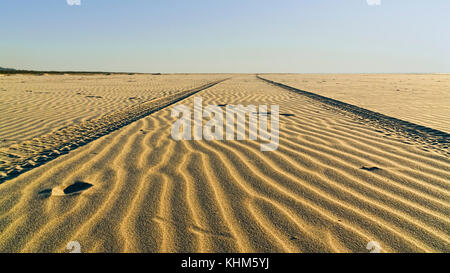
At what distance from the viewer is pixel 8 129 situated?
4434mm

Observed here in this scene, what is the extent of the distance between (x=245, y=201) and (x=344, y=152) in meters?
1.75

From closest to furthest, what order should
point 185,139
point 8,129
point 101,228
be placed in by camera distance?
1. point 101,228
2. point 185,139
3. point 8,129

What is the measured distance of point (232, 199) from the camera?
6.85ft

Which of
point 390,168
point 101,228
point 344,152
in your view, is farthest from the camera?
point 344,152

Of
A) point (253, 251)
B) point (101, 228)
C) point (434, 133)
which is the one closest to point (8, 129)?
point (101, 228)

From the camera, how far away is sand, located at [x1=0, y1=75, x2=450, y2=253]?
1.61 m

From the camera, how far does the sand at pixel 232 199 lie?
1611 millimetres

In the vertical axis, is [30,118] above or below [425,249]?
above
